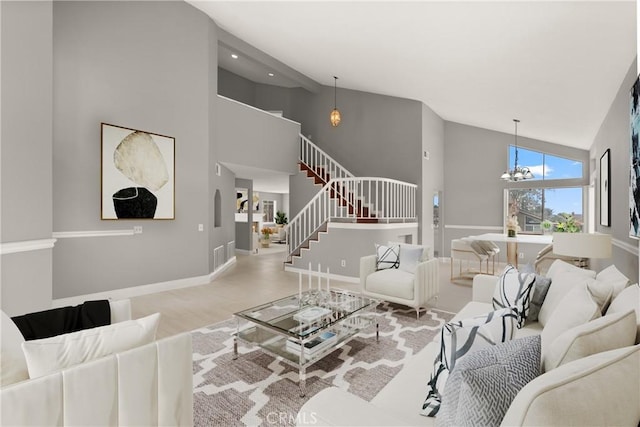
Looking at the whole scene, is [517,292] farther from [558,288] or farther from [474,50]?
[474,50]

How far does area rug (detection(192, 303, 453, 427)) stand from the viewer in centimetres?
199

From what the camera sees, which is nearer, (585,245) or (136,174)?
(585,245)

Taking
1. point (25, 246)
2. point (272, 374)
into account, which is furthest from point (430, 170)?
point (25, 246)

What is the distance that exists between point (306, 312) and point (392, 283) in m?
1.38

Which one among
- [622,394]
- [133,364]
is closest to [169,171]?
[133,364]

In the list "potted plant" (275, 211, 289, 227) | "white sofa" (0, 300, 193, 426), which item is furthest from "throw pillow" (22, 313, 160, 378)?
"potted plant" (275, 211, 289, 227)

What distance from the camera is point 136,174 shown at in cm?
464

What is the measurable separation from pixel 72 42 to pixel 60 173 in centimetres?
173

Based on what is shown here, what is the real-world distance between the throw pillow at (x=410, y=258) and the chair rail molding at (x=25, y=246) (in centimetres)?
381

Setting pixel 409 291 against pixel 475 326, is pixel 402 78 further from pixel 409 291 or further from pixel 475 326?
pixel 475 326

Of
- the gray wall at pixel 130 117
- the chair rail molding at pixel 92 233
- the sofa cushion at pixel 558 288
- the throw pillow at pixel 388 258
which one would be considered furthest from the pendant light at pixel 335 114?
the sofa cushion at pixel 558 288

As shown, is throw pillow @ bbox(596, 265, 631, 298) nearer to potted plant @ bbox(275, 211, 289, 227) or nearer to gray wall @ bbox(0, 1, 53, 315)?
gray wall @ bbox(0, 1, 53, 315)

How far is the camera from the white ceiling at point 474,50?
112 inches

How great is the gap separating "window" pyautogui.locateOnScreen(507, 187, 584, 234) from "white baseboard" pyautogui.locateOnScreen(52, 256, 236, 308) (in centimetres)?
704
